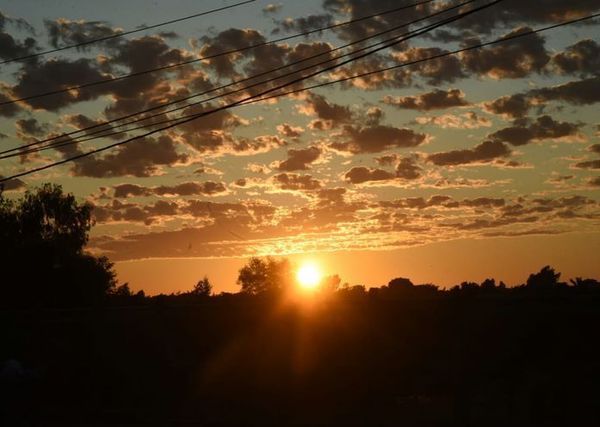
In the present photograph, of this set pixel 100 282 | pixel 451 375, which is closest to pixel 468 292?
pixel 451 375

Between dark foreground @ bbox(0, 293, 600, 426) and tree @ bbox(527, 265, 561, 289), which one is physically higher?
tree @ bbox(527, 265, 561, 289)

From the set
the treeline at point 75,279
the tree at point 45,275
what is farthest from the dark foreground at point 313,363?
the tree at point 45,275

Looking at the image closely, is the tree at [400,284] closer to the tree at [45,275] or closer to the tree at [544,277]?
the tree at [544,277]

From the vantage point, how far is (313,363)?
1656 cm

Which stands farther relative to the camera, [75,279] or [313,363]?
[75,279]

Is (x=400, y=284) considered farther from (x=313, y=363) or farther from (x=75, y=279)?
(x=75, y=279)

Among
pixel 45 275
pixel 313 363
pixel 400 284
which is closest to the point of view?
pixel 313 363

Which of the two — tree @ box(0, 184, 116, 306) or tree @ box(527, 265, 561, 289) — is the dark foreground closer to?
tree @ box(527, 265, 561, 289)

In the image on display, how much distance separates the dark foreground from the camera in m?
13.7

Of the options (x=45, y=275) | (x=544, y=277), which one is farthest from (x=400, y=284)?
(x=45, y=275)

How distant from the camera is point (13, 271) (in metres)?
39.5

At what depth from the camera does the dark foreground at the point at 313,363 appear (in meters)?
13.7

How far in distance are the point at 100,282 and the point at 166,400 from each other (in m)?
33.7

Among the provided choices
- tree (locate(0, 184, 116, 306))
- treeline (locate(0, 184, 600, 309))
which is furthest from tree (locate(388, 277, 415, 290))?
tree (locate(0, 184, 116, 306))
